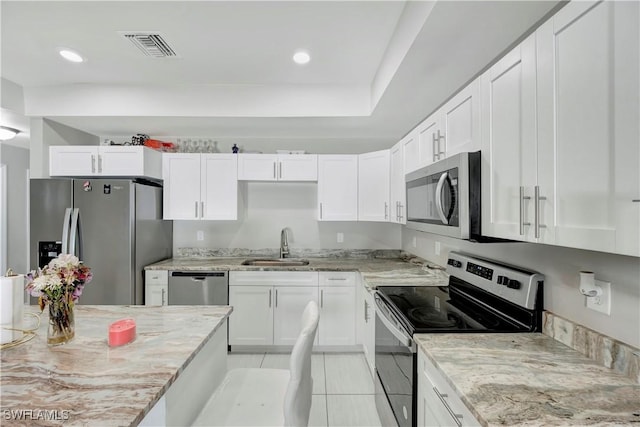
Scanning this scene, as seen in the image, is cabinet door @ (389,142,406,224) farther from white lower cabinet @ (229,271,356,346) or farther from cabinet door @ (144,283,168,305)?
cabinet door @ (144,283,168,305)

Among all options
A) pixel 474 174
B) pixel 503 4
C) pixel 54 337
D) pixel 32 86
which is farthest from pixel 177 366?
pixel 32 86

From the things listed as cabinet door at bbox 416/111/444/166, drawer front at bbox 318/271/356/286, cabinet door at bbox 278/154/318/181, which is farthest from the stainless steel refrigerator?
cabinet door at bbox 416/111/444/166

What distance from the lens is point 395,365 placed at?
1.67 metres

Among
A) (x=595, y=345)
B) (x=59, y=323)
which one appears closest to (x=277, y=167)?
(x=59, y=323)

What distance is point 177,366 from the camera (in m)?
1.12

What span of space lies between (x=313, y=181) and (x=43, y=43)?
249 centimetres

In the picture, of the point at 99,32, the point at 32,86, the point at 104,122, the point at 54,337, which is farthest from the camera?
the point at 104,122

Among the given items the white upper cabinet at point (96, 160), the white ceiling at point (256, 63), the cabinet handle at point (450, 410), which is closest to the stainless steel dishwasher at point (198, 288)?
the white upper cabinet at point (96, 160)

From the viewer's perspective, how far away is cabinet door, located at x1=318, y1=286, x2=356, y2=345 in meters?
3.08

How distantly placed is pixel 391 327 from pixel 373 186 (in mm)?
1830

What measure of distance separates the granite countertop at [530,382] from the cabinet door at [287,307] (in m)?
1.83

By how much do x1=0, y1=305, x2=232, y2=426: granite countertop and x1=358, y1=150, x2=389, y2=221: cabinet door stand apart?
207 cm

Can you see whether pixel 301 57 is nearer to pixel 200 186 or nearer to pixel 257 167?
pixel 257 167

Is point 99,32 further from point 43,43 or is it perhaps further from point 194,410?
point 194,410
